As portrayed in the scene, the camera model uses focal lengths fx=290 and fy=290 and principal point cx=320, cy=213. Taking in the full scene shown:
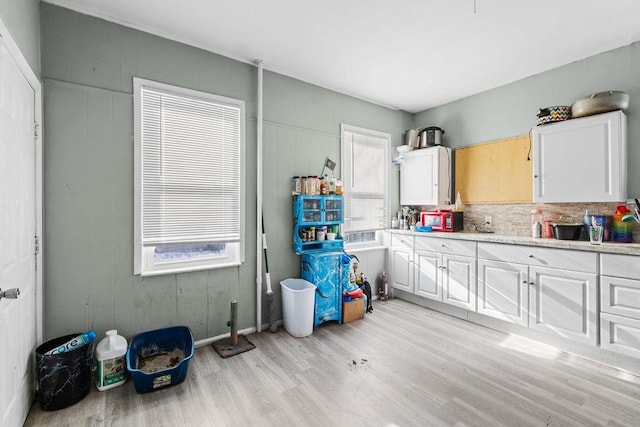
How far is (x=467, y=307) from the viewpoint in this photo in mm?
3301

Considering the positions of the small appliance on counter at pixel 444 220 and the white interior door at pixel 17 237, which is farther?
the small appliance on counter at pixel 444 220

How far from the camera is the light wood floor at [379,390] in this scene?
1.83 metres

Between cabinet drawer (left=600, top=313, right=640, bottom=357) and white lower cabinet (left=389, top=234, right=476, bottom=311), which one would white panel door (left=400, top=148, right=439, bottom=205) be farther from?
cabinet drawer (left=600, top=313, right=640, bottom=357)

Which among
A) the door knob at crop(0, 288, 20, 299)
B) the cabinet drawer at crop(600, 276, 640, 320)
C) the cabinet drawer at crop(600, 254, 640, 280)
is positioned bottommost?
the cabinet drawer at crop(600, 276, 640, 320)

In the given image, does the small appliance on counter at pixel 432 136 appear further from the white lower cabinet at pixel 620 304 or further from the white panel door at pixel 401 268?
the white lower cabinet at pixel 620 304

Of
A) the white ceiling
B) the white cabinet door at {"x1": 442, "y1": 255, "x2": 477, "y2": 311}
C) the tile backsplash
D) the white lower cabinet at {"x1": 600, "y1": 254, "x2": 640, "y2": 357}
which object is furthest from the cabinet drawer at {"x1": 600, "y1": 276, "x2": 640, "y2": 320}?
the white ceiling

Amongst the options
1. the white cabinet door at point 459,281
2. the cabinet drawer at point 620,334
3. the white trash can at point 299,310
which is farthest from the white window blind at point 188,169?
the cabinet drawer at point 620,334

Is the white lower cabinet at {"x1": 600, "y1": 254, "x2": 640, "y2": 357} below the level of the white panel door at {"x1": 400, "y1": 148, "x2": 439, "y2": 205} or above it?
below

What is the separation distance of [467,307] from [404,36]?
2.90 meters

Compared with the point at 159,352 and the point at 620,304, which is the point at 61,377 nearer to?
the point at 159,352

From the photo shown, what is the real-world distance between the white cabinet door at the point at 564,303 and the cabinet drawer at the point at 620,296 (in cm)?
6

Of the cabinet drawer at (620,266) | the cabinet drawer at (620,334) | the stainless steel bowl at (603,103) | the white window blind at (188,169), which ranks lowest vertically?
the cabinet drawer at (620,334)

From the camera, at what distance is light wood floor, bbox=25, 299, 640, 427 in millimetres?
1830

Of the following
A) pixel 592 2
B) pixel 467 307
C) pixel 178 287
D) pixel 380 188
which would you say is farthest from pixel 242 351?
pixel 592 2
